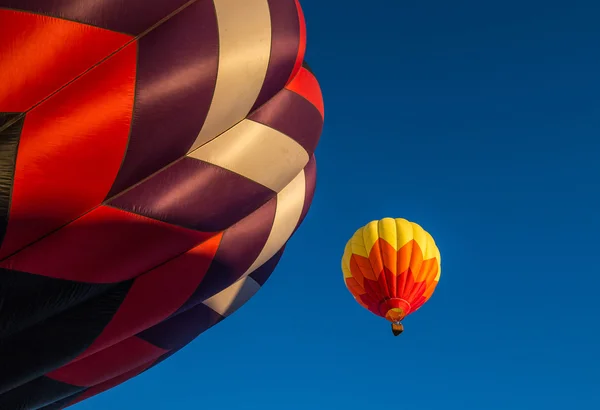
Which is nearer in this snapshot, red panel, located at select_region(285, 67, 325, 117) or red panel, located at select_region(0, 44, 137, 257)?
red panel, located at select_region(0, 44, 137, 257)

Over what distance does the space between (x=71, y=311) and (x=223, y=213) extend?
1.24m

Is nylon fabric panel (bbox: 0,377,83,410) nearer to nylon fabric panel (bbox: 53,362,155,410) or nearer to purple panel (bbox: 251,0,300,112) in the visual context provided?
nylon fabric panel (bbox: 53,362,155,410)

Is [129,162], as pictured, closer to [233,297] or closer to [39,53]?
[39,53]

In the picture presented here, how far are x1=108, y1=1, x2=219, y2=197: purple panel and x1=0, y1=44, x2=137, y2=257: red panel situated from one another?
82 millimetres

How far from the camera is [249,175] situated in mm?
4891

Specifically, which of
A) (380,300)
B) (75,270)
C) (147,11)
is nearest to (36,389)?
(75,270)

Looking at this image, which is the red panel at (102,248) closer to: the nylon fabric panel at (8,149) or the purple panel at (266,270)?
the nylon fabric panel at (8,149)

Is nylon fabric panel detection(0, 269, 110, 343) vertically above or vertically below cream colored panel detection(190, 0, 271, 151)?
below

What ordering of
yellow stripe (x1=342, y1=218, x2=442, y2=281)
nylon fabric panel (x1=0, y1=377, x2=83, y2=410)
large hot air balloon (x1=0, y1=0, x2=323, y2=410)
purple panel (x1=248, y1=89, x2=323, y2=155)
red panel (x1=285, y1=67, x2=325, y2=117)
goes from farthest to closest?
yellow stripe (x1=342, y1=218, x2=442, y2=281)
red panel (x1=285, y1=67, x2=325, y2=117)
nylon fabric panel (x1=0, y1=377, x2=83, y2=410)
purple panel (x1=248, y1=89, x2=323, y2=155)
large hot air balloon (x1=0, y1=0, x2=323, y2=410)

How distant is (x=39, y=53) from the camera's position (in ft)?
11.8

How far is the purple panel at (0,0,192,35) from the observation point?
3.59m

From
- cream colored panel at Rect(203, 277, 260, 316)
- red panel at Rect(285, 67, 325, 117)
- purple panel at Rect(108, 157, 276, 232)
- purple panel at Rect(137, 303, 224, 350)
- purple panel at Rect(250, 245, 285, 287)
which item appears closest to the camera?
purple panel at Rect(108, 157, 276, 232)

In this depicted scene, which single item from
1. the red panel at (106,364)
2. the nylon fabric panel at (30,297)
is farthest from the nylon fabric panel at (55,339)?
the red panel at (106,364)

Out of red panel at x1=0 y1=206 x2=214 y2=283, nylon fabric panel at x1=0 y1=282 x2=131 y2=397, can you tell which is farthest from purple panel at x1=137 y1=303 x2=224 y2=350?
red panel at x1=0 y1=206 x2=214 y2=283
